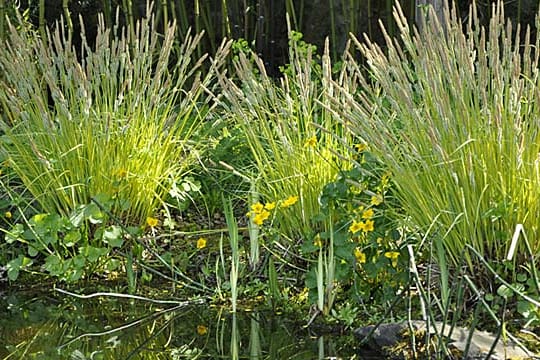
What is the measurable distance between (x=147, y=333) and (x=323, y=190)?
2.30ft

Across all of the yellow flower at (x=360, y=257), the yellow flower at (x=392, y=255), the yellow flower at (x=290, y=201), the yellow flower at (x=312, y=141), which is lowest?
the yellow flower at (x=360, y=257)

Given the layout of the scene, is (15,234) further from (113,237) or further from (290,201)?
(290,201)

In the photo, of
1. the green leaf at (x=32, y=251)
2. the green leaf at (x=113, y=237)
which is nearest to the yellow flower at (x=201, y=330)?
the green leaf at (x=113, y=237)

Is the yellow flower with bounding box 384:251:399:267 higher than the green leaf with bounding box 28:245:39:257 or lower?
higher

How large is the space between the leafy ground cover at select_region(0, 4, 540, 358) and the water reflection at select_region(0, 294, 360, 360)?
10cm

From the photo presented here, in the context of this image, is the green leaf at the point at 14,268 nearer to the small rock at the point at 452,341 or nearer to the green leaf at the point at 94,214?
the green leaf at the point at 94,214

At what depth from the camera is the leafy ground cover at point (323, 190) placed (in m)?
2.55

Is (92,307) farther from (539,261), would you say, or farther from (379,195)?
(539,261)

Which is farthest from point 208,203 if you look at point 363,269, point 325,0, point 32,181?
point 325,0

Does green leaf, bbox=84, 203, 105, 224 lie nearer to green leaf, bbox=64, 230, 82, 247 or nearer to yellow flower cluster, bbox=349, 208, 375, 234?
green leaf, bbox=64, 230, 82, 247

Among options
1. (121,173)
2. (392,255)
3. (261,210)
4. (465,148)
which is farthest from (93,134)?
(465,148)

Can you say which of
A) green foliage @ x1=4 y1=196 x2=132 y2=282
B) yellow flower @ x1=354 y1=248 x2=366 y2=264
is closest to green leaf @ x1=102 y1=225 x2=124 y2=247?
green foliage @ x1=4 y1=196 x2=132 y2=282

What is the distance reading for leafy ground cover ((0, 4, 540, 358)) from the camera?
100 inches

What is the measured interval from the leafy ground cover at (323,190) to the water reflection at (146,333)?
0.32 feet
